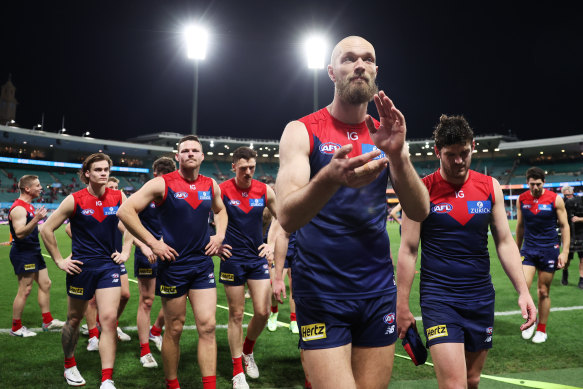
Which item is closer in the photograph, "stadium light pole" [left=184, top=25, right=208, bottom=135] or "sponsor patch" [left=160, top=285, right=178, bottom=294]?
"sponsor patch" [left=160, top=285, right=178, bottom=294]

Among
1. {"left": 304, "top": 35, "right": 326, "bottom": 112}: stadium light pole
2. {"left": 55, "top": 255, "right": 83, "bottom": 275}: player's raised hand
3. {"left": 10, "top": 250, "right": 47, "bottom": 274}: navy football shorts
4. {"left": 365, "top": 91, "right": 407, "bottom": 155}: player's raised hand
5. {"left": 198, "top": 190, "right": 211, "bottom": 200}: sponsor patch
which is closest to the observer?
{"left": 365, "top": 91, "right": 407, "bottom": 155}: player's raised hand

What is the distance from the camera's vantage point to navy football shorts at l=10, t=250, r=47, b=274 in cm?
761

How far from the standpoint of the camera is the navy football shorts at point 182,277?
15.2 feet

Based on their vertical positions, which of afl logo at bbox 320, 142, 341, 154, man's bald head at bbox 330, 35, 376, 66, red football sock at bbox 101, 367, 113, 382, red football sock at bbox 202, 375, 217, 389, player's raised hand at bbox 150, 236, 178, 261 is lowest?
red football sock at bbox 101, 367, 113, 382

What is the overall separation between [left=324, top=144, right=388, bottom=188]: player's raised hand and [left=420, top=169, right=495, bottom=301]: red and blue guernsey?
6.74 feet

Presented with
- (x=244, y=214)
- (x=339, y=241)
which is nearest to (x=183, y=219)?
(x=244, y=214)

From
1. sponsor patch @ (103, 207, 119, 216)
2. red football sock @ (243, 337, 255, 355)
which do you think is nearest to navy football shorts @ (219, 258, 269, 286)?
red football sock @ (243, 337, 255, 355)

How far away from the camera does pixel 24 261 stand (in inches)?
301

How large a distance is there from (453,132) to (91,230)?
175 inches

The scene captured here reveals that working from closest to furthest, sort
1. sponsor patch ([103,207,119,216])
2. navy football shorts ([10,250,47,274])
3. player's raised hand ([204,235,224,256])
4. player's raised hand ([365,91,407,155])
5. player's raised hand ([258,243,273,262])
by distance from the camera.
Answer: player's raised hand ([365,91,407,155])
player's raised hand ([204,235,224,256])
sponsor patch ([103,207,119,216])
player's raised hand ([258,243,273,262])
navy football shorts ([10,250,47,274])

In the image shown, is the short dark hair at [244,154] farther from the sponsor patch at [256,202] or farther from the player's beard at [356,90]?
the player's beard at [356,90]

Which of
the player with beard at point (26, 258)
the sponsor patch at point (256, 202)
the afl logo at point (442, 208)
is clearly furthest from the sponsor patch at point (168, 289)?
the player with beard at point (26, 258)

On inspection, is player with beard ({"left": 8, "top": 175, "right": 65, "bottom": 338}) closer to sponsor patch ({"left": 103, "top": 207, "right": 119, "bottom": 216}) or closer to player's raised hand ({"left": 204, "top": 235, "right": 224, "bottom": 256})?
sponsor patch ({"left": 103, "top": 207, "right": 119, "bottom": 216})

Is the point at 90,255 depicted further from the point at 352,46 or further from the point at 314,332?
the point at 352,46
